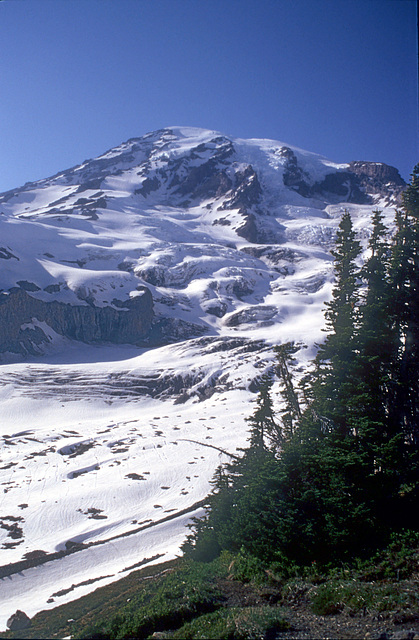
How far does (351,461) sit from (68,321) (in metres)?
152

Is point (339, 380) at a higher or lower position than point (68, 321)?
lower

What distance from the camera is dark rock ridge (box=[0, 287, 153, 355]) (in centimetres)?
14512

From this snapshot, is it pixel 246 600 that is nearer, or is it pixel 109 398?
pixel 246 600

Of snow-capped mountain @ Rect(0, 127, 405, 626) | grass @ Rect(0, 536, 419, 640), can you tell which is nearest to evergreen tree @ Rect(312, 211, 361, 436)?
grass @ Rect(0, 536, 419, 640)

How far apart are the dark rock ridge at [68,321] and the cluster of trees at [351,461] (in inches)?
5327

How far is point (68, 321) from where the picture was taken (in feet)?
521

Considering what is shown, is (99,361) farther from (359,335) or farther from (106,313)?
(359,335)

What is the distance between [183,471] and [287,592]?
4082 centimetres

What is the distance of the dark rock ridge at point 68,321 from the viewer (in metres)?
145

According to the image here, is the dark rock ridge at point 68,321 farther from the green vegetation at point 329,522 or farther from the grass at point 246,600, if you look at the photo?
the grass at point 246,600

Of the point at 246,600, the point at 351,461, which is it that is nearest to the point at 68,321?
the point at 351,461

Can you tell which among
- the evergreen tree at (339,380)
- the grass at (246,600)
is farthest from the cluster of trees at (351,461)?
the grass at (246,600)

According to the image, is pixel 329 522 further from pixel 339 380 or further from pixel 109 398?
pixel 109 398

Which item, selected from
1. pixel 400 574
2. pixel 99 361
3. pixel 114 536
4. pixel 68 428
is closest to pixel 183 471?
pixel 114 536
